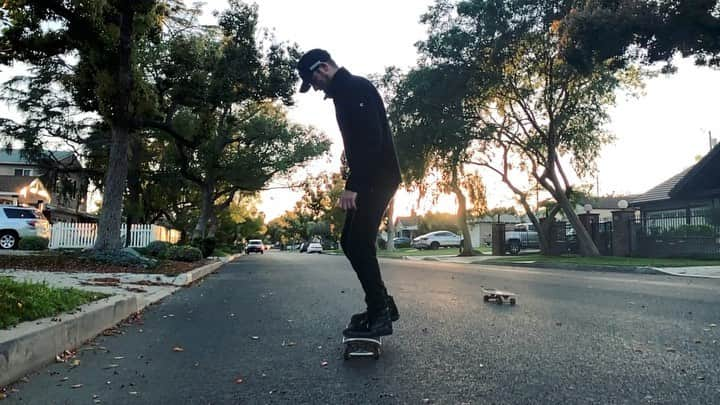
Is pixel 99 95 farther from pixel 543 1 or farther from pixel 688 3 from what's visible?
pixel 543 1

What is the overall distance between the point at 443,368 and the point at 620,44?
1435cm

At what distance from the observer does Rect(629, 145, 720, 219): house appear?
24.9 meters

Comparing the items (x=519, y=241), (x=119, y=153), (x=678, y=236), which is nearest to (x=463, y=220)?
(x=519, y=241)

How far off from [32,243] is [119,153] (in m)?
8.53

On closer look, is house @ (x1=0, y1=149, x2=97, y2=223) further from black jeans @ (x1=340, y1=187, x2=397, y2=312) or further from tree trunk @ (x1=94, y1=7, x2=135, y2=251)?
black jeans @ (x1=340, y1=187, x2=397, y2=312)

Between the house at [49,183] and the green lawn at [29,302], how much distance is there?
29199 millimetres

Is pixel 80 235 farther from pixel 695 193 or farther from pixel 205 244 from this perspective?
pixel 695 193

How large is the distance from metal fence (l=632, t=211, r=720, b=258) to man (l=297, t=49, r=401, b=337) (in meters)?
21.2

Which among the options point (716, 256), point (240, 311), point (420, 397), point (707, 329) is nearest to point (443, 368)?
point (420, 397)

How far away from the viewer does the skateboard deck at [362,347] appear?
3615mm

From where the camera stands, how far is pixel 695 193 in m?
27.0

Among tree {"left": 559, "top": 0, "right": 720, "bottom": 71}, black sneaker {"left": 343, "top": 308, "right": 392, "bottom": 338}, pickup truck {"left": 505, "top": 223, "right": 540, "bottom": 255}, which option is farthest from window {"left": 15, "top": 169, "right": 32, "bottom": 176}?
black sneaker {"left": 343, "top": 308, "right": 392, "bottom": 338}

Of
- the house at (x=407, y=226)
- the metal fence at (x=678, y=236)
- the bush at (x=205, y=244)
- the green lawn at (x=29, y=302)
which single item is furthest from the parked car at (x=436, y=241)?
the green lawn at (x=29, y=302)

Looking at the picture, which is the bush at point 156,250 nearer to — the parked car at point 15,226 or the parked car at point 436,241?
the parked car at point 15,226
